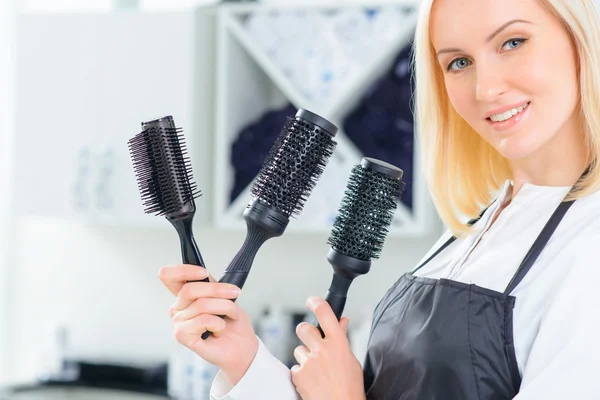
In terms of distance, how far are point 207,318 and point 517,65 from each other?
485 millimetres

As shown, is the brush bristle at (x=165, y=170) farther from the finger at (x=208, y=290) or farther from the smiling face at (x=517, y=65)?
the smiling face at (x=517, y=65)

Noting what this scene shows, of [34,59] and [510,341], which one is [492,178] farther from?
[34,59]

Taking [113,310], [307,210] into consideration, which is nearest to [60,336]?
[113,310]

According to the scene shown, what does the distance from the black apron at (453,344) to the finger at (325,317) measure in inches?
2.7

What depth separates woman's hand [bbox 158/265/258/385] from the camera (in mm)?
973

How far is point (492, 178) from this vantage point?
49.5 inches

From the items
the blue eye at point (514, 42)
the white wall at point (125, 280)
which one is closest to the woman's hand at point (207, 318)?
the blue eye at point (514, 42)

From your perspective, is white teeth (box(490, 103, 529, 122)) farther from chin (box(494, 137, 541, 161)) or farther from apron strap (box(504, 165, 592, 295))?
apron strap (box(504, 165, 592, 295))

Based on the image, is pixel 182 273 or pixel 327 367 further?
pixel 327 367

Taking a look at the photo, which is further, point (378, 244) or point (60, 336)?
point (60, 336)

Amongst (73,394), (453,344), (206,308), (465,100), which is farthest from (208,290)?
(73,394)

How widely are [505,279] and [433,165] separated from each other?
27 centimetres

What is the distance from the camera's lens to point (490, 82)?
3.22ft

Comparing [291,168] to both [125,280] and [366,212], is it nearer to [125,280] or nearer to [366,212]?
[366,212]
